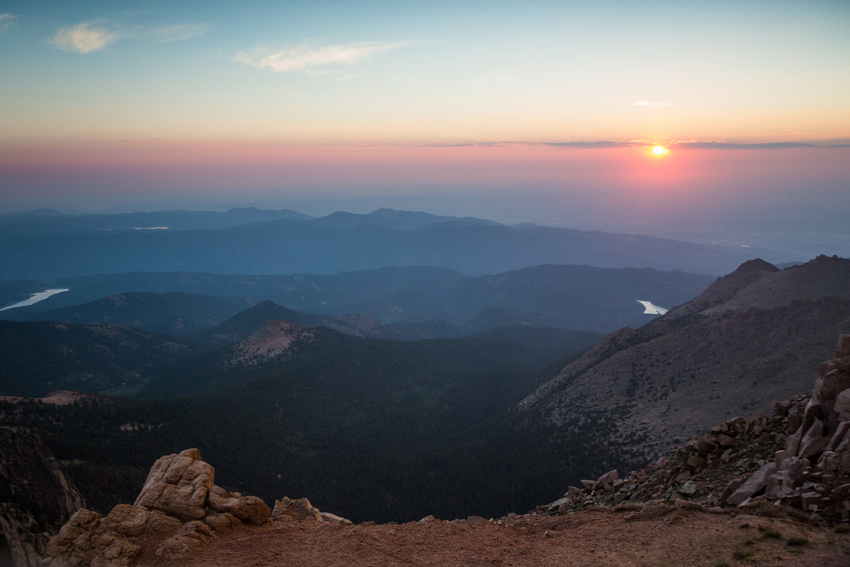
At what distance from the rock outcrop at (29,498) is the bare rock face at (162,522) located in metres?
11.4

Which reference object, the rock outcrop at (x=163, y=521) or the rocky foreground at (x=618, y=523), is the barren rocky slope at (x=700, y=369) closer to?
the rocky foreground at (x=618, y=523)

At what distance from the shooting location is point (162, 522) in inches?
705

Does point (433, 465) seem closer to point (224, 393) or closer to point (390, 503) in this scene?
point (390, 503)

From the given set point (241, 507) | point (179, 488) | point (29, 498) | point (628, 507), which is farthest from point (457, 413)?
point (179, 488)

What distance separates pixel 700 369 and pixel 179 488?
61655 mm

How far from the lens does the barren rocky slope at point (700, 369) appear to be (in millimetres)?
47719

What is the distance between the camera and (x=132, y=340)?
163500mm

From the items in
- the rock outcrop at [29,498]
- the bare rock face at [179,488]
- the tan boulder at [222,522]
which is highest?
the bare rock face at [179,488]

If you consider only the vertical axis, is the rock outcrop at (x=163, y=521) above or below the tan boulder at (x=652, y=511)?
below

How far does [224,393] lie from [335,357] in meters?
31.1

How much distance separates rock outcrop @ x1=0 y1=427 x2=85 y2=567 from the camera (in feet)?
85.3

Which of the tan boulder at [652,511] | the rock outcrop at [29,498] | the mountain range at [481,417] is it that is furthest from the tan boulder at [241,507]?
the mountain range at [481,417]

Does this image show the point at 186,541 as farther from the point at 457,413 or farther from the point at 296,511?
the point at 457,413

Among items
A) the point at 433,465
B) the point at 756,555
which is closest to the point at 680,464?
the point at 756,555
